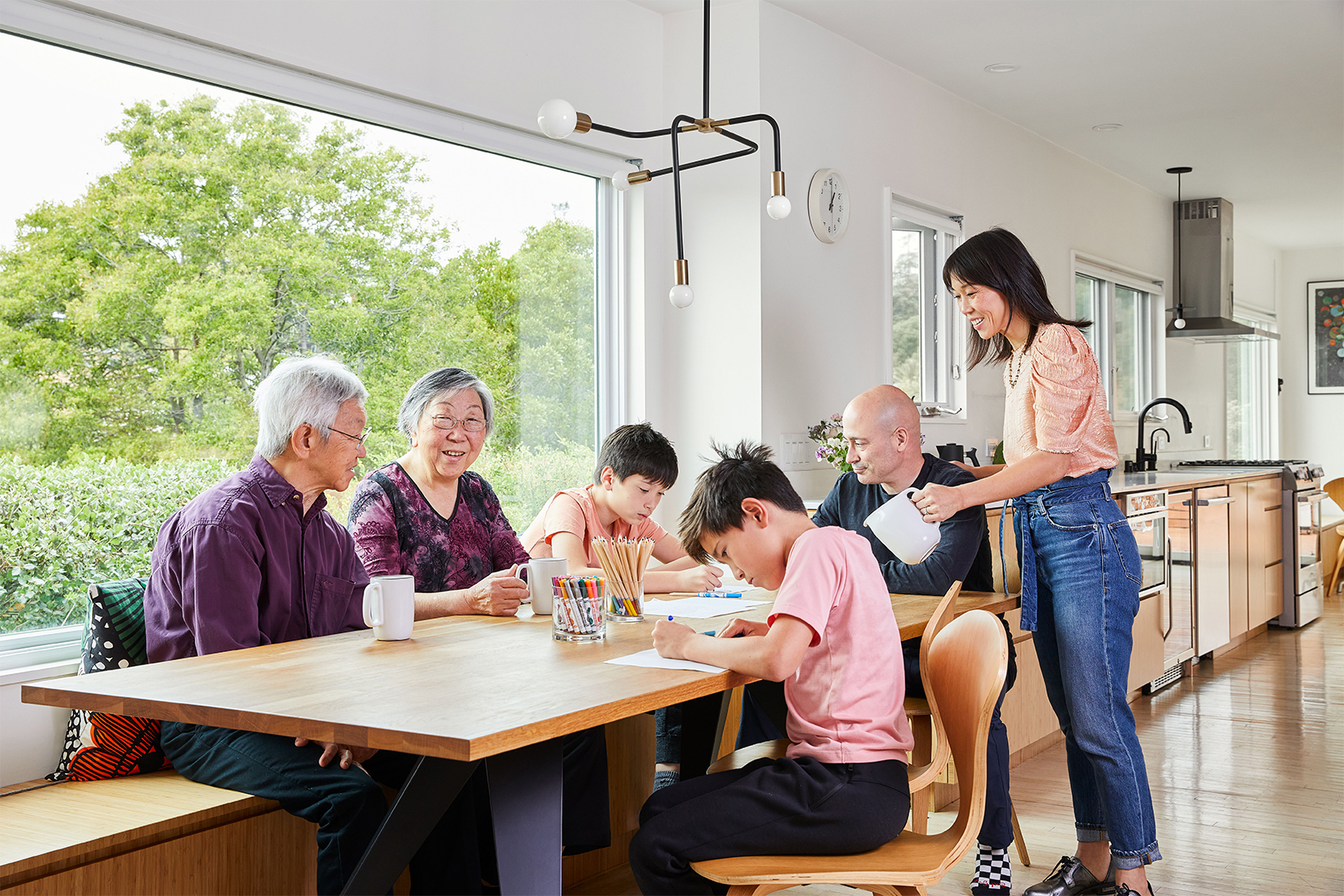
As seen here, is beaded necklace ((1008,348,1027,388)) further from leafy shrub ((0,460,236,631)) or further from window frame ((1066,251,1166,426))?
window frame ((1066,251,1166,426))

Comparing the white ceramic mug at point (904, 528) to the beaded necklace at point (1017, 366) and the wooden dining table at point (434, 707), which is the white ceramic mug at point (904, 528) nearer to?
the beaded necklace at point (1017, 366)

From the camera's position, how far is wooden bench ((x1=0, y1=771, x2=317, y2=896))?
1.71 meters

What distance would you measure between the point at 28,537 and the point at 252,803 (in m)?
0.88

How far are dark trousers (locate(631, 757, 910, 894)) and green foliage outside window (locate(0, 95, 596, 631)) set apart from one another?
149 cm

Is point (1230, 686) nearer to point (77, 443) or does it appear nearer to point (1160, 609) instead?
point (1160, 609)

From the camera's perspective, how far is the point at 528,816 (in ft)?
4.97

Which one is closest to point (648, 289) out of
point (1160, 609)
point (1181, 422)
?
point (1160, 609)

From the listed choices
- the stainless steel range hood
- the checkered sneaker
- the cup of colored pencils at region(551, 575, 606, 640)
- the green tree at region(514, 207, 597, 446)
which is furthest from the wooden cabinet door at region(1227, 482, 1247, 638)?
the cup of colored pencils at region(551, 575, 606, 640)

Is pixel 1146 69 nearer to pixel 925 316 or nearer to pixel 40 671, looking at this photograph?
pixel 925 316

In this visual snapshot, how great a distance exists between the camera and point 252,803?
6.26 feet

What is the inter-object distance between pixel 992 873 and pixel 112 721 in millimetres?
1735

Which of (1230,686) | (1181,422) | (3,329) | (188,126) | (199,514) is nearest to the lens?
(199,514)

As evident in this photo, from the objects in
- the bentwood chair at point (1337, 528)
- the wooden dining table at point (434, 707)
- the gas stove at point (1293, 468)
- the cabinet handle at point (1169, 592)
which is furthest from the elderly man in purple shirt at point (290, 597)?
the bentwood chair at point (1337, 528)

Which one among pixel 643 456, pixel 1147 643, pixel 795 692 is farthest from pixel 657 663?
pixel 1147 643
